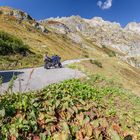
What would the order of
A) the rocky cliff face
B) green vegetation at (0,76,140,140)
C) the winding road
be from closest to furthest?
green vegetation at (0,76,140,140) < the winding road < the rocky cliff face

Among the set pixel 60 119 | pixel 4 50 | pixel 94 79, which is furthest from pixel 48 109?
pixel 4 50

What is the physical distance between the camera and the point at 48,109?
8430mm

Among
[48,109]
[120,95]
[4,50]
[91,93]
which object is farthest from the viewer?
[4,50]

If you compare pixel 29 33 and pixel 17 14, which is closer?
pixel 29 33

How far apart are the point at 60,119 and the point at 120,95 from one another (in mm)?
7554

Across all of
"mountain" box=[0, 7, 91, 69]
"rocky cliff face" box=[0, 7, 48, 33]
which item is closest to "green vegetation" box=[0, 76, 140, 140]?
"mountain" box=[0, 7, 91, 69]

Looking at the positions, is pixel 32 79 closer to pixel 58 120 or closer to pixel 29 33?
pixel 58 120

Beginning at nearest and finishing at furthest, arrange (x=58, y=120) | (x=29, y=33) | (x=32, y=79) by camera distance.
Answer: (x=58, y=120), (x=32, y=79), (x=29, y=33)

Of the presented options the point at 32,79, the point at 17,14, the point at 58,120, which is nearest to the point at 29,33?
the point at 17,14

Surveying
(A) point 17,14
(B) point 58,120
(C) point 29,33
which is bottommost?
(B) point 58,120

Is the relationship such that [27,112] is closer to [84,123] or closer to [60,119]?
[60,119]

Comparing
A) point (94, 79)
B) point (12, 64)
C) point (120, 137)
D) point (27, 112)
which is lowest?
point (120, 137)

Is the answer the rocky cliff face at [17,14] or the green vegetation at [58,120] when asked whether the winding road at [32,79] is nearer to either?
the green vegetation at [58,120]

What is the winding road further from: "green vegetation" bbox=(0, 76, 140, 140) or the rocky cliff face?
the rocky cliff face
